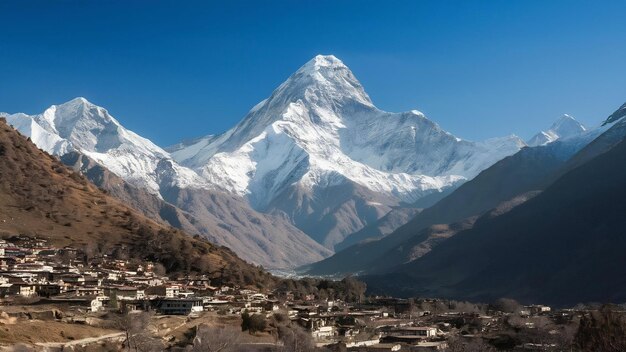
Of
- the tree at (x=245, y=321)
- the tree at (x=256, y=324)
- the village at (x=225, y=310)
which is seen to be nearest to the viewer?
the village at (x=225, y=310)

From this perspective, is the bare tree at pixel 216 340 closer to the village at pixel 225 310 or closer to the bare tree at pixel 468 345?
the village at pixel 225 310

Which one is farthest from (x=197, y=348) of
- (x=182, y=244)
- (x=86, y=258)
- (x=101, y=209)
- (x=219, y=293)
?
(x=101, y=209)

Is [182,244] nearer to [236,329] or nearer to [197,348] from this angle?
[236,329]

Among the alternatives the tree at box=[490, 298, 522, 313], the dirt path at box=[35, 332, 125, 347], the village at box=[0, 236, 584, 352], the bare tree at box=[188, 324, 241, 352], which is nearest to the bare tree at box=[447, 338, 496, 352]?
the village at box=[0, 236, 584, 352]

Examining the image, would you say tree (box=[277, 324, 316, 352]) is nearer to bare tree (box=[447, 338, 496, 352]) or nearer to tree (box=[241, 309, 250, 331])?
tree (box=[241, 309, 250, 331])

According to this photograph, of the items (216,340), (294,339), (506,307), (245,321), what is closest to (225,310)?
(245,321)

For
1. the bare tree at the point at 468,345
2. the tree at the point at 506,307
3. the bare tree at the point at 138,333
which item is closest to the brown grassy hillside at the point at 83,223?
the tree at the point at 506,307

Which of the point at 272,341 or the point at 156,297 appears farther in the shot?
the point at 156,297
